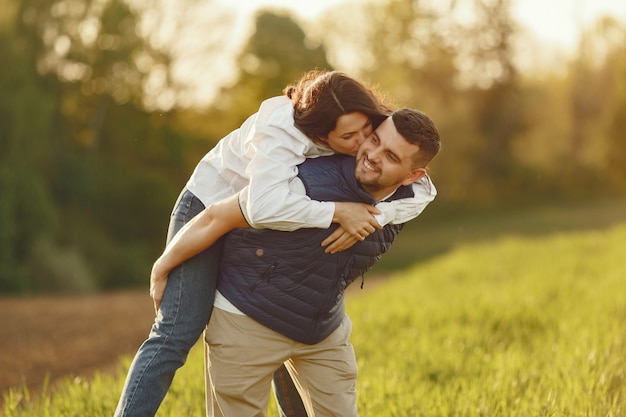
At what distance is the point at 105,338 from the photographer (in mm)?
10562

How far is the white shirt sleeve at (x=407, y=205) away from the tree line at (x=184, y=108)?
0.37 meters

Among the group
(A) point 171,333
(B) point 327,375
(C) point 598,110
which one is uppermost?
(A) point 171,333

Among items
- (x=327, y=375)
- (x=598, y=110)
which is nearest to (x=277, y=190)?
(x=327, y=375)

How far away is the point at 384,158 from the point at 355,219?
248 mm

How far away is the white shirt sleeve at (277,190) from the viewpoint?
2.74m

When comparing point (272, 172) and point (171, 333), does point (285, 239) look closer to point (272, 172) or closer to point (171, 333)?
point (272, 172)

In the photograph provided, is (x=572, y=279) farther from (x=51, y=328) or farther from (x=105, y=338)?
(x=51, y=328)

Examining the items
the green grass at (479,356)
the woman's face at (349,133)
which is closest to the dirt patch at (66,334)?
the green grass at (479,356)

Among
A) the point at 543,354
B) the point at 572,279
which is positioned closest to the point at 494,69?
the point at 572,279

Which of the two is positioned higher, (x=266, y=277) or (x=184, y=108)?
(x=266, y=277)

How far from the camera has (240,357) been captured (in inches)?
119

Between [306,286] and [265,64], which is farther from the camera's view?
[265,64]

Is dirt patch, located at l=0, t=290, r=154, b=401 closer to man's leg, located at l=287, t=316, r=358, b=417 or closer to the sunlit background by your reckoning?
the sunlit background

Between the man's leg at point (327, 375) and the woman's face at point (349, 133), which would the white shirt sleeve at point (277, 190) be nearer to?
the woman's face at point (349, 133)
